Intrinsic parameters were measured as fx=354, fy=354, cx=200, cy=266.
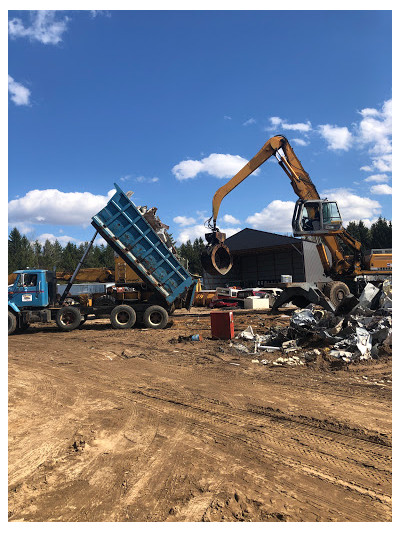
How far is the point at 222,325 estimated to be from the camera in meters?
11.0

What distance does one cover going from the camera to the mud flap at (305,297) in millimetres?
12875

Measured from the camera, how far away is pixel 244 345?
984 centimetres

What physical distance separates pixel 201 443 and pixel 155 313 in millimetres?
10087

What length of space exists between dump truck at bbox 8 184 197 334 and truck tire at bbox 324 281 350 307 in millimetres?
6328

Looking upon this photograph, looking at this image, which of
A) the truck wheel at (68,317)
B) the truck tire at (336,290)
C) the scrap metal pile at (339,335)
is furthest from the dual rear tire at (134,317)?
the truck tire at (336,290)

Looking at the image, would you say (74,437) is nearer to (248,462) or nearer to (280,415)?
(248,462)

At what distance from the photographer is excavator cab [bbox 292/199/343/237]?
51.6ft

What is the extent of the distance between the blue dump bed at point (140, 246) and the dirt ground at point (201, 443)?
590cm

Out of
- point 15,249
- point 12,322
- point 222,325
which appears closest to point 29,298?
point 12,322

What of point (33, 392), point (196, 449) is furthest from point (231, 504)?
point (33, 392)

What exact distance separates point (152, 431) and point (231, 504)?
1.79 meters

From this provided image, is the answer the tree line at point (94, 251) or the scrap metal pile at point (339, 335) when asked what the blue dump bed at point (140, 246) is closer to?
the scrap metal pile at point (339, 335)

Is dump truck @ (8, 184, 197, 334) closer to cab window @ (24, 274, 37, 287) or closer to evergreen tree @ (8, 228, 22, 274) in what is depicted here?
cab window @ (24, 274, 37, 287)

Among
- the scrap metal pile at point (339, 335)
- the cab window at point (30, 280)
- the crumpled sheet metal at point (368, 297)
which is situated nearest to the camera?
the scrap metal pile at point (339, 335)
